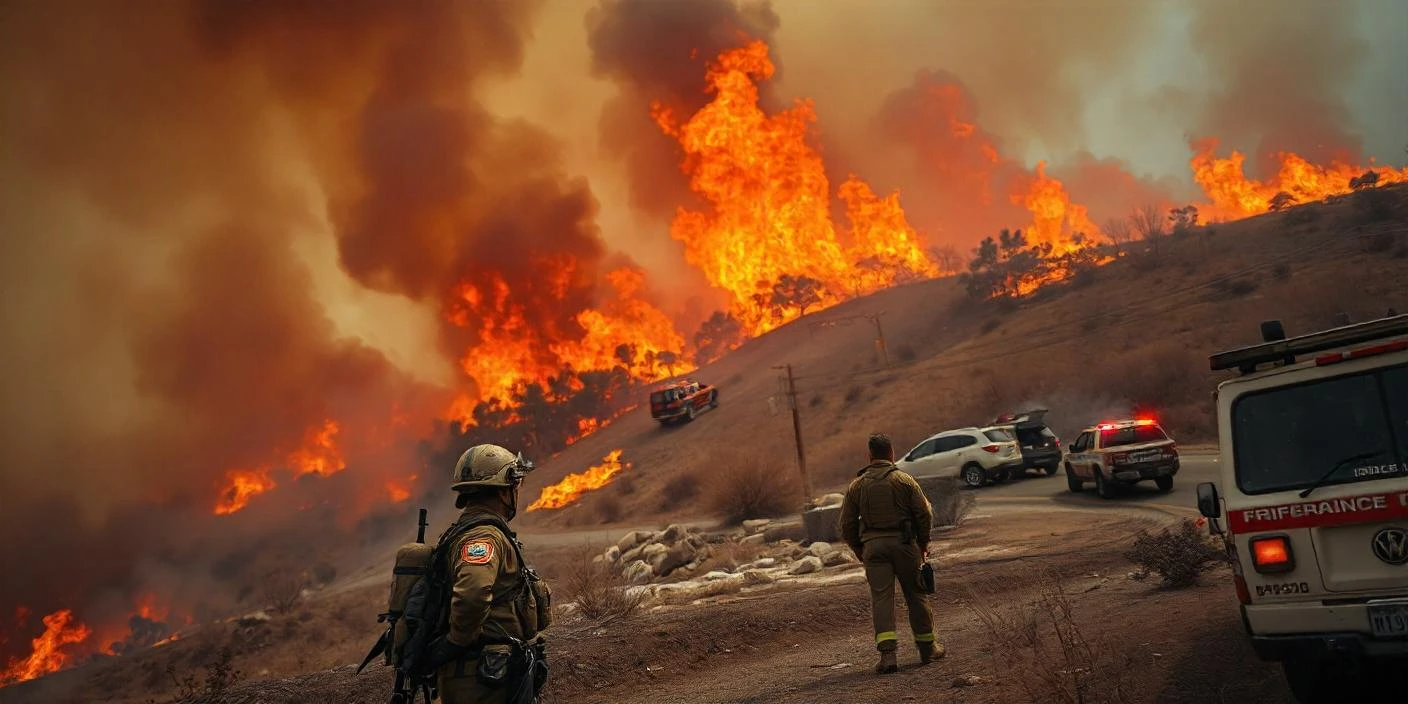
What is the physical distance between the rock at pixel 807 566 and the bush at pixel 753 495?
10.5m

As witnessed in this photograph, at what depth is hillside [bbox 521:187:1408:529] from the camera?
110 ft

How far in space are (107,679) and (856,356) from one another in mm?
44009

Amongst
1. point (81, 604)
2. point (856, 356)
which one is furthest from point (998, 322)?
point (81, 604)

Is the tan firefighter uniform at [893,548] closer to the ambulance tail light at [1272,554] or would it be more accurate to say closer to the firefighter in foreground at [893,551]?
the firefighter in foreground at [893,551]

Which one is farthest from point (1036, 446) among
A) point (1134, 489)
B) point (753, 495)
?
point (753, 495)

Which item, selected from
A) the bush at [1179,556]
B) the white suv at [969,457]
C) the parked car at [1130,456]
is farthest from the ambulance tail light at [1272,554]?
A: the white suv at [969,457]

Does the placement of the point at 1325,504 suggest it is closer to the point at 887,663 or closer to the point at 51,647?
the point at 887,663

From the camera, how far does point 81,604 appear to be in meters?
60.2

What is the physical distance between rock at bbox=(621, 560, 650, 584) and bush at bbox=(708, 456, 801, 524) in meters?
7.15

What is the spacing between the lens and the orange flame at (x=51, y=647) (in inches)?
2130

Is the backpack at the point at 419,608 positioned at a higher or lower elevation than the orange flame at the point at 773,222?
lower

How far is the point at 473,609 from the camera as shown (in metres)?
3.93

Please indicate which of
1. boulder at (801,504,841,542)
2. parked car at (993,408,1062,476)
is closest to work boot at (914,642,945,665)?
boulder at (801,504,841,542)

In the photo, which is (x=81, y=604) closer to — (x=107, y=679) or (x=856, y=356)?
(x=107, y=679)
